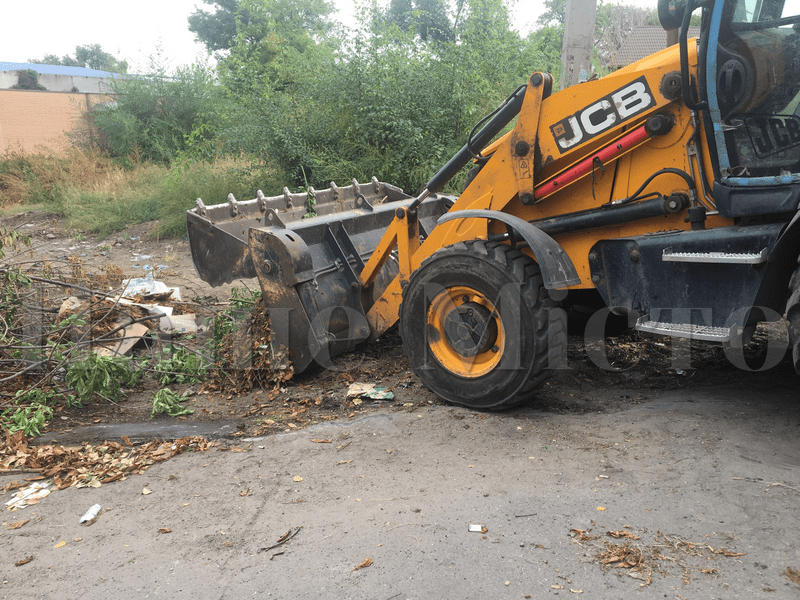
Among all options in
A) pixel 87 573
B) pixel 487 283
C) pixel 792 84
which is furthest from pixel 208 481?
pixel 792 84

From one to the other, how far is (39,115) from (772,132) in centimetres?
2141

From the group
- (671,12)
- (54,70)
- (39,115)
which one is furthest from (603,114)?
(54,70)

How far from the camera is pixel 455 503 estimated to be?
2838 mm

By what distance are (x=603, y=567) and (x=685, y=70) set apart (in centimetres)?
252

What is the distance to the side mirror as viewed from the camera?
3320mm

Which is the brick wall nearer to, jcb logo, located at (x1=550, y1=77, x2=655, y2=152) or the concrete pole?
the concrete pole

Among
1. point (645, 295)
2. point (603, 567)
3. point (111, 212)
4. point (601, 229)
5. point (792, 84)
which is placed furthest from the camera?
point (111, 212)

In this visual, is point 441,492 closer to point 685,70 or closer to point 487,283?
point 487,283

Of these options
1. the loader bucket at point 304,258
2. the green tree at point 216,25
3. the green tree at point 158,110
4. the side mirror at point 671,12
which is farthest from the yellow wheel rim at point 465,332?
the green tree at point 216,25

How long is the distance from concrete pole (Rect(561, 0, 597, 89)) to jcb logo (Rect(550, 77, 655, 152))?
2.35m

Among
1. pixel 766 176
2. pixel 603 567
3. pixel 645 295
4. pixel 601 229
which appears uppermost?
pixel 766 176

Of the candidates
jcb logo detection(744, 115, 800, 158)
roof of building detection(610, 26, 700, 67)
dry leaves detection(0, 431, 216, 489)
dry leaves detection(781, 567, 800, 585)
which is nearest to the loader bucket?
dry leaves detection(0, 431, 216, 489)

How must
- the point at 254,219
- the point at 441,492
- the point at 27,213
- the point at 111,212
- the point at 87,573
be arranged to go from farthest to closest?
the point at 27,213
the point at 111,212
the point at 254,219
the point at 441,492
the point at 87,573

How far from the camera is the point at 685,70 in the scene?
3.32 meters
